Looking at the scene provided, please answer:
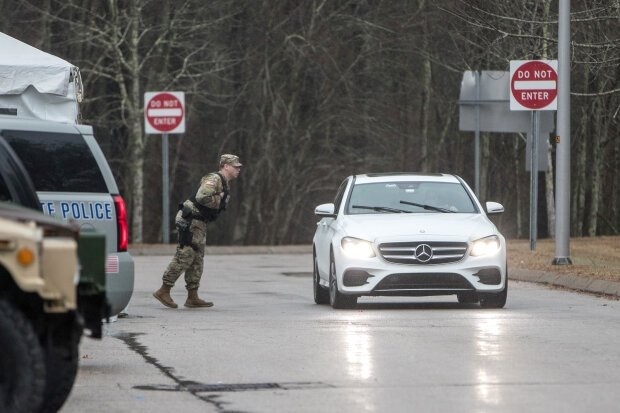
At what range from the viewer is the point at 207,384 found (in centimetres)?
1106

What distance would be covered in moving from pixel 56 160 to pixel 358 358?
2907 millimetres

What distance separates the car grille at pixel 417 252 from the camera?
17.8 metres

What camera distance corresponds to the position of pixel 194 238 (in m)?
19.2

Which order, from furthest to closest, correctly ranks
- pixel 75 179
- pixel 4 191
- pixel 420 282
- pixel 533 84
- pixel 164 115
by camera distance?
pixel 164 115, pixel 533 84, pixel 420 282, pixel 75 179, pixel 4 191

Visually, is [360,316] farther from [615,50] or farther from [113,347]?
[615,50]

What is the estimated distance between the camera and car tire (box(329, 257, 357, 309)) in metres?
18.2

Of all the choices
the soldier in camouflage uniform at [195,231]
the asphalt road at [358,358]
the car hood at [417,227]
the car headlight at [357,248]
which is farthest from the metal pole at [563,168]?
the car headlight at [357,248]

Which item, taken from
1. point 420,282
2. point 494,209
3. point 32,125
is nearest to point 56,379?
point 32,125

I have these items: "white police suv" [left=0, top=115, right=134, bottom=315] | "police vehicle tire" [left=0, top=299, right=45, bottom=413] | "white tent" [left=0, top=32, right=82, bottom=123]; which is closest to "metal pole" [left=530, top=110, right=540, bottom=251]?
"white tent" [left=0, top=32, right=82, bottom=123]

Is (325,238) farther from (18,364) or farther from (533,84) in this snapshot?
(18,364)

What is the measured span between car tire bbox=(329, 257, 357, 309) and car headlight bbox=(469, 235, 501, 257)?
135 centimetres

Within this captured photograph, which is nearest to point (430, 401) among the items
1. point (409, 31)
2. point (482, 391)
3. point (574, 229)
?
point (482, 391)

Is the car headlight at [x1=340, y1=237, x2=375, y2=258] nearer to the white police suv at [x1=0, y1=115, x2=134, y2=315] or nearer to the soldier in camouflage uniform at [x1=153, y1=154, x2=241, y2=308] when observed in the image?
the soldier in camouflage uniform at [x1=153, y1=154, x2=241, y2=308]

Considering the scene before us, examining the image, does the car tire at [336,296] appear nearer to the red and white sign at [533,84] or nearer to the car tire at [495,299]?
the car tire at [495,299]
